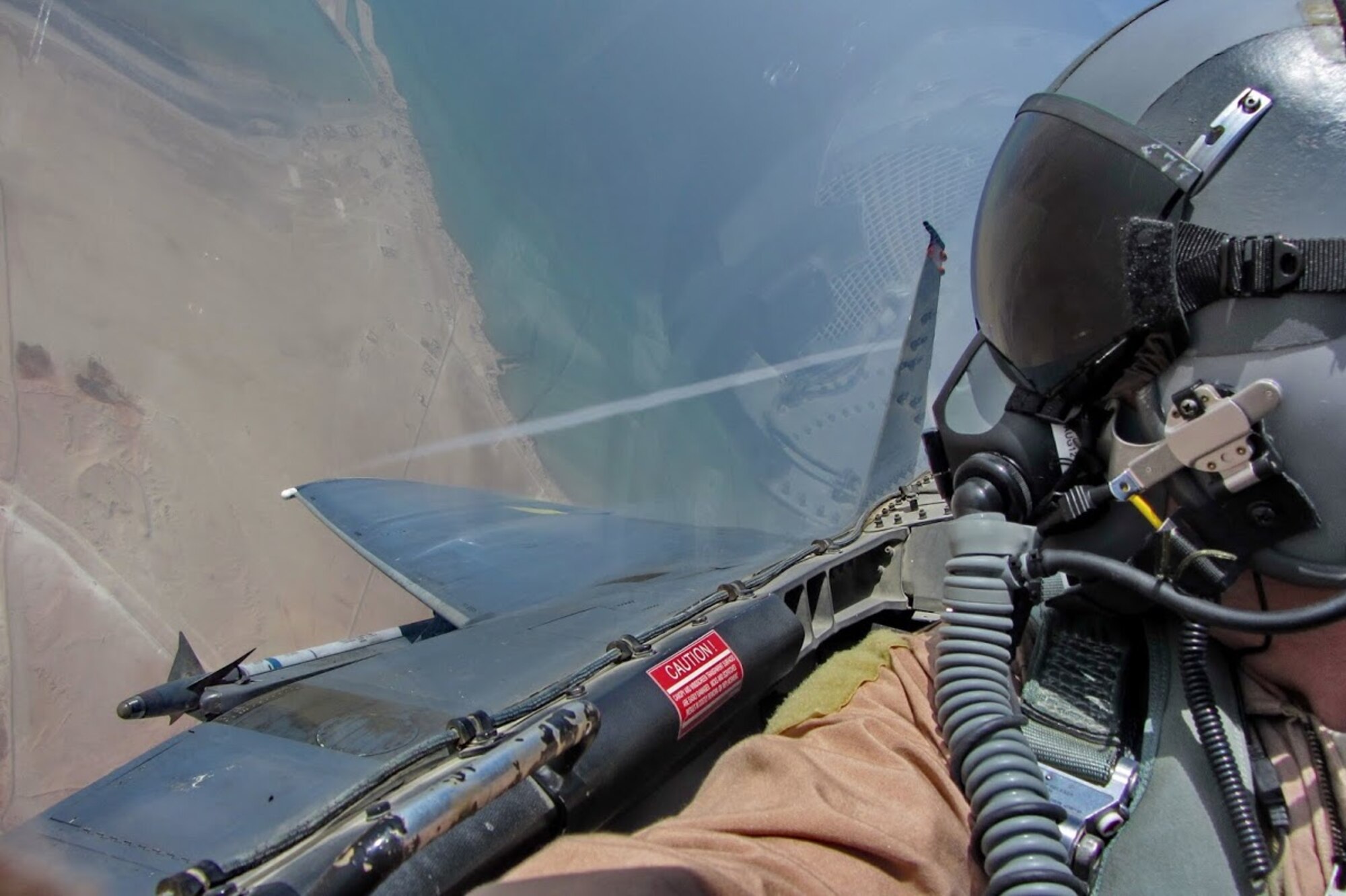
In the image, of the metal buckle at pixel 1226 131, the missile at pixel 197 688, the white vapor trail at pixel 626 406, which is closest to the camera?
the metal buckle at pixel 1226 131

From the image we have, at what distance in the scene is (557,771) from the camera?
882 millimetres

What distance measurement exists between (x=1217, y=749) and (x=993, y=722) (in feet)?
0.94

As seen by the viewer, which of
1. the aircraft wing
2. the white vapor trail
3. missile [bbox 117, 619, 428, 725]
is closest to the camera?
missile [bbox 117, 619, 428, 725]

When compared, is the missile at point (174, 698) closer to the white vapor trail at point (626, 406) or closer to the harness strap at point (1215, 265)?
the harness strap at point (1215, 265)

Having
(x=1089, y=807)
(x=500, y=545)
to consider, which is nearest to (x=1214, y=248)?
(x=1089, y=807)

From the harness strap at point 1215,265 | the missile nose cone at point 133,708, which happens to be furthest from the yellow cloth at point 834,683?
the missile nose cone at point 133,708

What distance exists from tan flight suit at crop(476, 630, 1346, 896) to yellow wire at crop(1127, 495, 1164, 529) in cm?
26

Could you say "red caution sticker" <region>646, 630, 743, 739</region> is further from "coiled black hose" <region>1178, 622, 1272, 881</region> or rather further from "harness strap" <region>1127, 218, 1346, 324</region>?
"harness strap" <region>1127, 218, 1346, 324</region>

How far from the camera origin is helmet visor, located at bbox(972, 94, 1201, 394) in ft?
2.99

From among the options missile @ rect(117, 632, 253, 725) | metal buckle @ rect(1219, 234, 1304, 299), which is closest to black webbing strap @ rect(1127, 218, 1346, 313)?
metal buckle @ rect(1219, 234, 1304, 299)

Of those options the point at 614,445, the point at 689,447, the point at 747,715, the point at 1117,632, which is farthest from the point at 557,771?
the point at 614,445

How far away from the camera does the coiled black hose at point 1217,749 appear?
0.86 meters

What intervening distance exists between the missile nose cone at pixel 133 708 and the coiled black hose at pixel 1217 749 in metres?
2.03

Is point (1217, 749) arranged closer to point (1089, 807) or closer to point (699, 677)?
point (1089, 807)
